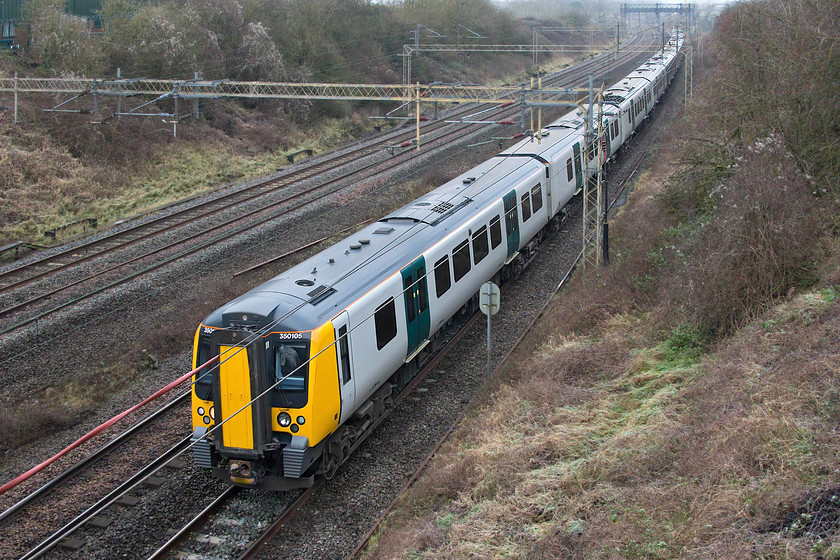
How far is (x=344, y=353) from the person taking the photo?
32.8 feet

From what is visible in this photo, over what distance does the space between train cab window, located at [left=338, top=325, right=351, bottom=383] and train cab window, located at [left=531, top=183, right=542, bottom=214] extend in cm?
998

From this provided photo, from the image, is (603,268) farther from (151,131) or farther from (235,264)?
(151,131)

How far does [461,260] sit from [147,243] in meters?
10.9

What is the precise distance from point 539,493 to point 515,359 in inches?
218

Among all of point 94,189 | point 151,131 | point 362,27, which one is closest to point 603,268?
point 94,189

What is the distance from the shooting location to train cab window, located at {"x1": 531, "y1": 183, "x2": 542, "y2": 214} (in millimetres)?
18797

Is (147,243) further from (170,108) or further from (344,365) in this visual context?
(170,108)

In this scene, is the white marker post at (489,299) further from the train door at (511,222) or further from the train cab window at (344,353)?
the train door at (511,222)

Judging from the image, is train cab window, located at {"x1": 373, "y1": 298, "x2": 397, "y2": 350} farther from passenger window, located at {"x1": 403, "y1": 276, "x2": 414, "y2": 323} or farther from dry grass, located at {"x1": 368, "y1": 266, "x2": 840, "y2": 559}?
dry grass, located at {"x1": 368, "y1": 266, "x2": 840, "y2": 559}

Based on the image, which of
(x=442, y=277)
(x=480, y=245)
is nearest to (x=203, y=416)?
(x=442, y=277)

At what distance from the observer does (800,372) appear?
8.45 meters

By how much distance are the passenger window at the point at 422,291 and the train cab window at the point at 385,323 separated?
0.98 m

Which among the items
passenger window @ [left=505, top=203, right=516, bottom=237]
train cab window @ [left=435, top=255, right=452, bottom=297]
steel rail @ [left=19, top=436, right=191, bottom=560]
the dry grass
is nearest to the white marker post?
train cab window @ [left=435, top=255, right=452, bottom=297]

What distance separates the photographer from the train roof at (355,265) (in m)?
9.63
